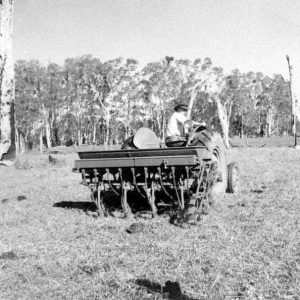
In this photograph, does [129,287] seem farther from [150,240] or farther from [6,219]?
[6,219]

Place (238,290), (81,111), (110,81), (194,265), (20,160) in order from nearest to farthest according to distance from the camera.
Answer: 1. (238,290)
2. (194,265)
3. (20,160)
4. (110,81)
5. (81,111)

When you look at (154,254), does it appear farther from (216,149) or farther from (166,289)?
(216,149)

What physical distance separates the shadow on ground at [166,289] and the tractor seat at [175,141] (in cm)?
380

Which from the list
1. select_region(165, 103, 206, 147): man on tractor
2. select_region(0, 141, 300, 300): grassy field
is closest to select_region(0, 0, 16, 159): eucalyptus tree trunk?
select_region(0, 141, 300, 300): grassy field

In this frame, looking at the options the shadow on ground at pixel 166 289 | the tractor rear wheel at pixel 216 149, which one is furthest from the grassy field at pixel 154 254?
the tractor rear wheel at pixel 216 149

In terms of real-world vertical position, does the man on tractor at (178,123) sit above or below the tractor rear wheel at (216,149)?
above

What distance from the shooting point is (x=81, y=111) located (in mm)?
61875

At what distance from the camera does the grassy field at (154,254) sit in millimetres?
3623

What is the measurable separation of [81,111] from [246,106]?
2883 centimetres

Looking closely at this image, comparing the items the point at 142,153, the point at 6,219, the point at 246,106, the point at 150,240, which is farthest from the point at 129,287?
the point at 246,106

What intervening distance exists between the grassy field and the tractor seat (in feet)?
4.16

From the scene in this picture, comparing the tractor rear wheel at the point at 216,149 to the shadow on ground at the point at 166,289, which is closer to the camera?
the shadow on ground at the point at 166,289

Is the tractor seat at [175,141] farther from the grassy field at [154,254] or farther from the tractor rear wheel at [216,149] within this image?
the grassy field at [154,254]

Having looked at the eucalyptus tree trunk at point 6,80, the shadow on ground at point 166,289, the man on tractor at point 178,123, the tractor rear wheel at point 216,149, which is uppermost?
the eucalyptus tree trunk at point 6,80
